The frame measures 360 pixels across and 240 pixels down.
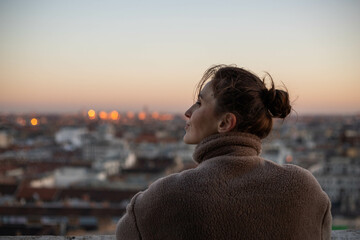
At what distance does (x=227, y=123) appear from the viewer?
928 millimetres

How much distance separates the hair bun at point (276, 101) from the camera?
96 cm

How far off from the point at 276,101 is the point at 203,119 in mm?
150

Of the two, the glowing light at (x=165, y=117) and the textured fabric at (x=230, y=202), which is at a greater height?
the textured fabric at (x=230, y=202)

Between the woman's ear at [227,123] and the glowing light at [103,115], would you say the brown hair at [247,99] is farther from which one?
the glowing light at [103,115]

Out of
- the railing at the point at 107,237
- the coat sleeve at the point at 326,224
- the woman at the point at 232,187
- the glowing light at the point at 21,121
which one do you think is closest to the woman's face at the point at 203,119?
the woman at the point at 232,187

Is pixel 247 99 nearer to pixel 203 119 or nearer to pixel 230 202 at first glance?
pixel 203 119

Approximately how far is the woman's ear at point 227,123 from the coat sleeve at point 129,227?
0.70ft

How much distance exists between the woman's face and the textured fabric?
0.04 metres

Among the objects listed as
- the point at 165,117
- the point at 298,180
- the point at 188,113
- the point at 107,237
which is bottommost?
the point at 165,117

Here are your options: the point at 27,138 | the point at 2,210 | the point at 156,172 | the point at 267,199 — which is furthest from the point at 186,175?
the point at 27,138

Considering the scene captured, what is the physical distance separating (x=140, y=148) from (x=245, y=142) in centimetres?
4167

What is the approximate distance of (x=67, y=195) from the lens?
65.9 feet

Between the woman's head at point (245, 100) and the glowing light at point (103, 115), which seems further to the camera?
the glowing light at point (103, 115)

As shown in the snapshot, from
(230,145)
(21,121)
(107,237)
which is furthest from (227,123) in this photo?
(21,121)
